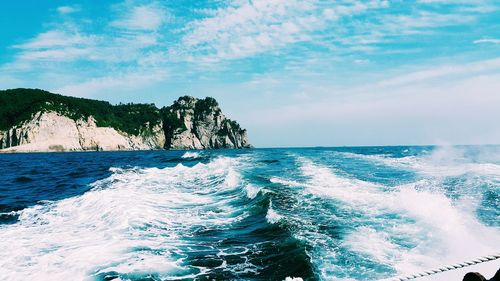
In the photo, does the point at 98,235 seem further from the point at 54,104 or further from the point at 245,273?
the point at 54,104

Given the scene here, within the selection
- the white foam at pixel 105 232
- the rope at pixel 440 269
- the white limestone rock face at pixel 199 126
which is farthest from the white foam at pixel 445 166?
the white limestone rock face at pixel 199 126

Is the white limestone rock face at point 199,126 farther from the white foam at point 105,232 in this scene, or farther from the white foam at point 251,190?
the white foam at point 105,232

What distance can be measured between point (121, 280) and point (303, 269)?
4.11 metres

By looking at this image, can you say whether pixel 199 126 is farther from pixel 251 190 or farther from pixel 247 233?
pixel 247 233

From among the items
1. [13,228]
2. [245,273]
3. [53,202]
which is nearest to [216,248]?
[245,273]

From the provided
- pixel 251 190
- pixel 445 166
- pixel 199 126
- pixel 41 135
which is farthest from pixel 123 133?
pixel 251 190

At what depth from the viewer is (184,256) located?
31.9ft

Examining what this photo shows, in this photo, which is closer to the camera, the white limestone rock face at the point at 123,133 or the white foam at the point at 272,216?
the white foam at the point at 272,216

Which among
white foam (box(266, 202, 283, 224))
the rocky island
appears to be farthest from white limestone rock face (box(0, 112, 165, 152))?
white foam (box(266, 202, 283, 224))

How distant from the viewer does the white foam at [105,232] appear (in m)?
8.82

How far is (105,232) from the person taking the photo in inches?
475

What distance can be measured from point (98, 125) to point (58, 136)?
1928 cm

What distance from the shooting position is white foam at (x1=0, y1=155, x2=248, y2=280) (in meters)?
8.82

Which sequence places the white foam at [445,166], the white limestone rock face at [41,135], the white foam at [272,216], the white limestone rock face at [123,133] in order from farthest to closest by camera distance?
the white limestone rock face at [123,133], the white limestone rock face at [41,135], the white foam at [445,166], the white foam at [272,216]
